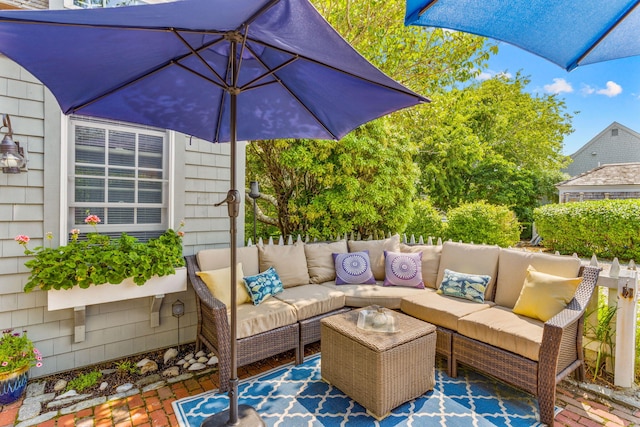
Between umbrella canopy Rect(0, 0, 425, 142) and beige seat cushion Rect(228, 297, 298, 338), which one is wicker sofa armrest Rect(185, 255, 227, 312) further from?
umbrella canopy Rect(0, 0, 425, 142)

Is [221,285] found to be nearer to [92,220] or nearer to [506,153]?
[92,220]

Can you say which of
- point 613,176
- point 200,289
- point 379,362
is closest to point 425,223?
point 379,362

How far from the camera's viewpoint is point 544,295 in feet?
9.46

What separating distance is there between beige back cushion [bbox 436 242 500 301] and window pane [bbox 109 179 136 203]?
3673mm

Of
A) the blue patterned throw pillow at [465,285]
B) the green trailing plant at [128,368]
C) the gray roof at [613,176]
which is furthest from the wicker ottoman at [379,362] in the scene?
the gray roof at [613,176]

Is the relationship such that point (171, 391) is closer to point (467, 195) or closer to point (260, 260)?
point (260, 260)

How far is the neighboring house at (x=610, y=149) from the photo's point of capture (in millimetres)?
16234

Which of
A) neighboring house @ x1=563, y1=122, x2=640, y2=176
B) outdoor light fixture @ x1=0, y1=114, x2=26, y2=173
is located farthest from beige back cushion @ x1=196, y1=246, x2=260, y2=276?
neighboring house @ x1=563, y1=122, x2=640, y2=176

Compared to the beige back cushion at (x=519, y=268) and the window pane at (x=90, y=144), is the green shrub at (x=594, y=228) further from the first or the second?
the window pane at (x=90, y=144)

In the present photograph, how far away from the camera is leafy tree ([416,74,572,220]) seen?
13336 millimetres

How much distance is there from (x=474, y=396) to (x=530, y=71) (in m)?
15.5

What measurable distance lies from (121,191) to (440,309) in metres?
3.50

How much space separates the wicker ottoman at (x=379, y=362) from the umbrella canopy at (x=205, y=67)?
1.79 metres

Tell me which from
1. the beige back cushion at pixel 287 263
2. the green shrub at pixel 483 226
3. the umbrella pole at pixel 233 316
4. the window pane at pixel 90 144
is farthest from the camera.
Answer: the green shrub at pixel 483 226
